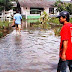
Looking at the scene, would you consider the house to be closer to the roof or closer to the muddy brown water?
the roof

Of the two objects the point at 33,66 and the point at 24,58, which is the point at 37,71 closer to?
the point at 33,66

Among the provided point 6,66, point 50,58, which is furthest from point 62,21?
point 50,58

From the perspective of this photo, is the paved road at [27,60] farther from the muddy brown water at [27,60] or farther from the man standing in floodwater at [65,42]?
the man standing in floodwater at [65,42]

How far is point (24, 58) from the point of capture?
25.1 ft

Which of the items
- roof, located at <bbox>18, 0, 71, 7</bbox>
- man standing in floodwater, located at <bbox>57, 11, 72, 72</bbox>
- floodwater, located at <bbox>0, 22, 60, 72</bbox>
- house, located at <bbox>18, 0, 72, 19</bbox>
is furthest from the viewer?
roof, located at <bbox>18, 0, 71, 7</bbox>

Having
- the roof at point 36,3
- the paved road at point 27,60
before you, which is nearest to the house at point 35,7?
the roof at point 36,3

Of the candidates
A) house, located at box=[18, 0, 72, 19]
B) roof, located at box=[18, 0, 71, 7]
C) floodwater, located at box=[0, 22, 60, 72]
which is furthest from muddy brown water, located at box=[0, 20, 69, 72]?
roof, located at box=[18, 0, 71, 7]

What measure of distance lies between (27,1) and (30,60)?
40867 mm

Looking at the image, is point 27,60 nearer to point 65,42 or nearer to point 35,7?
point 65,42

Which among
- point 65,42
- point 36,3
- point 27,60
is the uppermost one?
point 65,42

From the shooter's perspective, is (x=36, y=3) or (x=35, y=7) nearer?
(x=36, y=3)

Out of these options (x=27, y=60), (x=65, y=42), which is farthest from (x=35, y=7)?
(x=65, y=42)

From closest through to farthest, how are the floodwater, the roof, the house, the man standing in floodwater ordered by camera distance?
the man standing in floodwater < the floodwater < the house < the roof

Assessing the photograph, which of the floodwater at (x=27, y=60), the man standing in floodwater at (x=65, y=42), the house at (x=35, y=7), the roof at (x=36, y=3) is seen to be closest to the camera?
the man standing in floodwater at (x=65, y=42)
